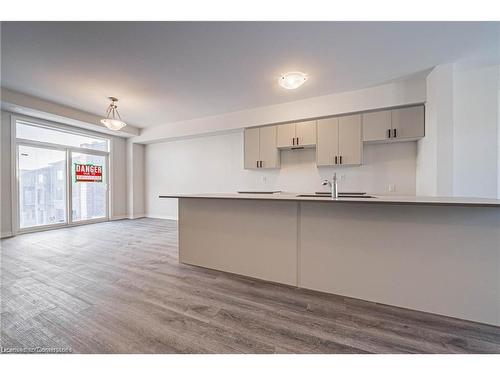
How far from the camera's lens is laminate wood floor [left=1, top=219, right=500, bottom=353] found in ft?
4.66

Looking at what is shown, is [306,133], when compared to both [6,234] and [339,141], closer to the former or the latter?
[339,141]

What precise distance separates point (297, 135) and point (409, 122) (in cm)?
180

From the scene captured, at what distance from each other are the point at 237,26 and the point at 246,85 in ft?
4.49

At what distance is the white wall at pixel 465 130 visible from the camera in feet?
9.36

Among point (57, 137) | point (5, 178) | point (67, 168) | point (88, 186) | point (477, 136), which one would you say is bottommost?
point (88, 186)

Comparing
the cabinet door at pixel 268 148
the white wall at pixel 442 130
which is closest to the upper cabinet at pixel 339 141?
the cabinet door at pixel 268 148

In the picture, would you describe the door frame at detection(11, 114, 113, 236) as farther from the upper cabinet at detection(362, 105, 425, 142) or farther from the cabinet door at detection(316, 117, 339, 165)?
the upper cabinet at detection(362, 105, 425, 142)

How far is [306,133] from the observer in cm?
414

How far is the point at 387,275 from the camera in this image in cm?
188

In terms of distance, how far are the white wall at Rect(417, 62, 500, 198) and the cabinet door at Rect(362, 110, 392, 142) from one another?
0.61m

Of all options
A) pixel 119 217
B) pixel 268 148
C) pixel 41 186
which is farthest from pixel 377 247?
pixel 119 217
